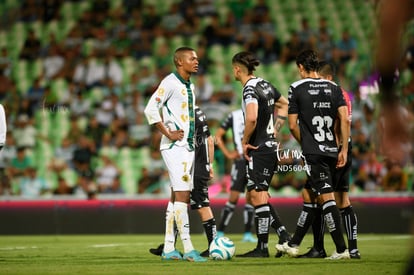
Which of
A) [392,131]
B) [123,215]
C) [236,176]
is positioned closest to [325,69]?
[236,176]

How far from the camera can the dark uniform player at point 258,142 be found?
30.8 feet

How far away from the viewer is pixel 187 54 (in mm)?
9078

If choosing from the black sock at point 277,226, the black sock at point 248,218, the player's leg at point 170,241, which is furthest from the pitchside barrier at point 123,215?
the player's leg at point 170,241

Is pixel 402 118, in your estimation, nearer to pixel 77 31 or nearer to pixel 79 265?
pixel 79 265

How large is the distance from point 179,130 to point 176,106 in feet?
0.91

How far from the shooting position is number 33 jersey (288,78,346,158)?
9.12 metres

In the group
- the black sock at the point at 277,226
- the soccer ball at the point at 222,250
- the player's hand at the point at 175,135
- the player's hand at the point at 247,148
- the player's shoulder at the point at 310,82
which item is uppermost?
the player's shoulder at the point at 310,82

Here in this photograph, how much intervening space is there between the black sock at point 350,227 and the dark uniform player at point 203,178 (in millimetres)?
1495

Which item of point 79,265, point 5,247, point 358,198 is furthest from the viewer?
point 358,198

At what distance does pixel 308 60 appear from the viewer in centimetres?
912

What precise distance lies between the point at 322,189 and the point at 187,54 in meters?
2.07

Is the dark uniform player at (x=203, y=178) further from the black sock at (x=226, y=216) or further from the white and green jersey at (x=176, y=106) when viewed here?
the black sock at (x=226, y=216)

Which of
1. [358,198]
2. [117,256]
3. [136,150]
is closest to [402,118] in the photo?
[117,256]

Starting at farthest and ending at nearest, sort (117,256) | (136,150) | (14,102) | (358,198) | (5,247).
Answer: (14,102) < (136,150) < (358,198) < (5,247) < (117,256)
